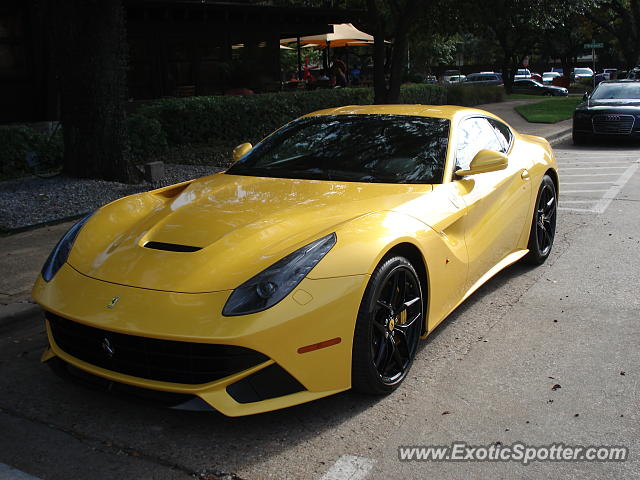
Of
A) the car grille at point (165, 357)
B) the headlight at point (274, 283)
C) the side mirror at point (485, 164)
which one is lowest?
the car grille at point (165, 357)

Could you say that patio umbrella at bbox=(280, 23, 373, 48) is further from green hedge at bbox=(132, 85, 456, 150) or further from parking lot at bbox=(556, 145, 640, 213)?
parking lot at bbox=(556, 145, 640, 213)

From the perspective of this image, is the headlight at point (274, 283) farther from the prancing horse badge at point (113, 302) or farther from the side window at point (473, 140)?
the side window at point (473, 140)

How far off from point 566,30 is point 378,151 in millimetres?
52458

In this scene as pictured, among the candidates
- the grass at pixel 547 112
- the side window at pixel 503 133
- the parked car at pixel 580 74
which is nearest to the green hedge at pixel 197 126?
the grass at pixel 547 112

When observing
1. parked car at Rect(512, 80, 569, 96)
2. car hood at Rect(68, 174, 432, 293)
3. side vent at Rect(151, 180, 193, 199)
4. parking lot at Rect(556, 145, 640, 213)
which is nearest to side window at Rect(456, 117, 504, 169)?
car hood at Rect(68, 174, 432, 293)

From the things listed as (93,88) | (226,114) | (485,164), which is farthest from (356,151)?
(226,114)

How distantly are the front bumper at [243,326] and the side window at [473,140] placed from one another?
1754 mm

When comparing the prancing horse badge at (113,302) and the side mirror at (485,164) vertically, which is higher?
the side mirror at (485,164)

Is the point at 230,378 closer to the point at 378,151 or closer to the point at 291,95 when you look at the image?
the point at 378,151

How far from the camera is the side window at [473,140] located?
482 centimetres

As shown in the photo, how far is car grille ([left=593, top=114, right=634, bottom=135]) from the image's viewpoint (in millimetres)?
15000

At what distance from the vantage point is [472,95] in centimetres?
2906

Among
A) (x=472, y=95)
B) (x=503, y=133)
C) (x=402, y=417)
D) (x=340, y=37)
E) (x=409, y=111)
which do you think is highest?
(x=340, y=37)

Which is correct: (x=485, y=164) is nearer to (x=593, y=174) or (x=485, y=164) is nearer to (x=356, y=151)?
(x=356, y=151)
